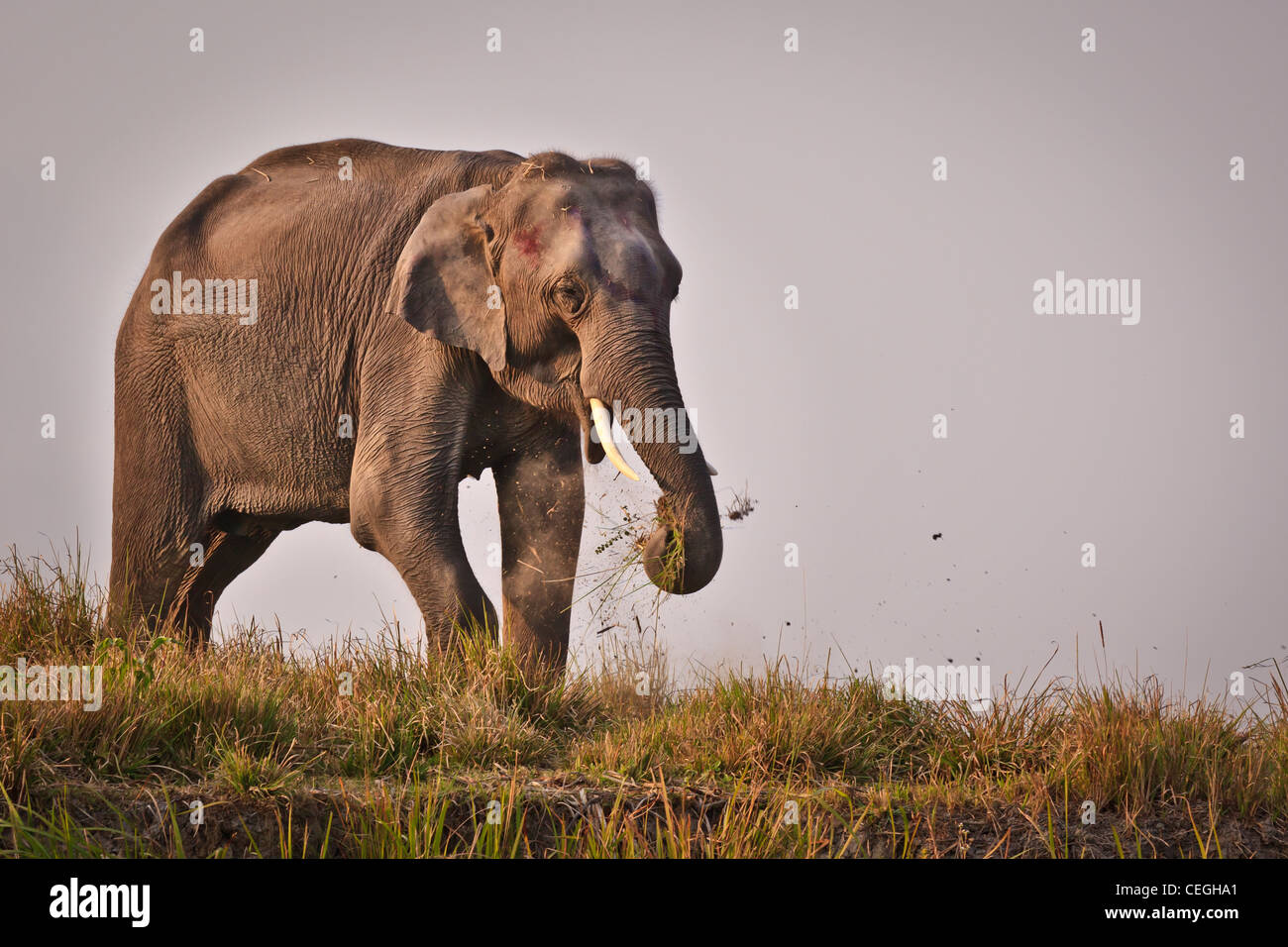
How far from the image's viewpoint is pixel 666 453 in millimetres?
8070

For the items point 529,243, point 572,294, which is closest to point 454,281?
point 529,243

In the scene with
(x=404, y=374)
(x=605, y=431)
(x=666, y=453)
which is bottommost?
(x=666, y=453)

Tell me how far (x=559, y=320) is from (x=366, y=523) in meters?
1.59

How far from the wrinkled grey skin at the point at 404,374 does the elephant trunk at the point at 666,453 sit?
13mm

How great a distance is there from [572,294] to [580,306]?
3.1 inches

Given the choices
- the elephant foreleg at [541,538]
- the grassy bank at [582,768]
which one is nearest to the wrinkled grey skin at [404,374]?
the elephant foreleg at [541,538]

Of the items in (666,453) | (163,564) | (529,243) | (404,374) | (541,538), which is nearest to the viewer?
(666,453)

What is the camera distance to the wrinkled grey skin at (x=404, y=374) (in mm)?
8477

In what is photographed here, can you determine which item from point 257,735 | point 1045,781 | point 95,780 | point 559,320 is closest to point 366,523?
point 559,320

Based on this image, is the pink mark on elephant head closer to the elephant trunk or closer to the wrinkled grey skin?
the wrinkled grey skin

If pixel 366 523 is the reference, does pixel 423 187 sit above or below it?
above

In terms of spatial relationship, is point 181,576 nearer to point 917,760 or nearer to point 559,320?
point 559,320

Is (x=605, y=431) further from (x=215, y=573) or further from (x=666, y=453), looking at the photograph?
(x=215, y=573)
